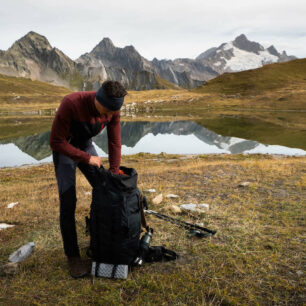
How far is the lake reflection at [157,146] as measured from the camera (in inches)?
1126

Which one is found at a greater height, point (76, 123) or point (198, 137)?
point (76, 123)

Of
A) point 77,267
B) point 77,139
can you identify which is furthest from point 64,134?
point 77,267

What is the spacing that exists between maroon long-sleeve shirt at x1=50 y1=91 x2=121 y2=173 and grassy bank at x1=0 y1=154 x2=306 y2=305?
2.30 meters

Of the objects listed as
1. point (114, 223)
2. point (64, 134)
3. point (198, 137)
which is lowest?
point (198, 137)

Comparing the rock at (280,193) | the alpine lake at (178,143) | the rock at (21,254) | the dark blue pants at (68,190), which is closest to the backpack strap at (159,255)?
the dark blue pants at (68,190)

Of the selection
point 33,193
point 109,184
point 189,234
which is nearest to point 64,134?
point 109,184

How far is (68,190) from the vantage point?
4.97m

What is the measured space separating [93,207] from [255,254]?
10.9ft

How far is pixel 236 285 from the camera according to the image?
4.41 meters

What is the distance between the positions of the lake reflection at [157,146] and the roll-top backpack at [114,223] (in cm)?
2357

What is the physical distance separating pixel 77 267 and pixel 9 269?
1328 millimetres

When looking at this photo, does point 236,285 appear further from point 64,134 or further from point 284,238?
point 64,134

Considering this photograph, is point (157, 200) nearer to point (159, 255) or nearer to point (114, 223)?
point (159, 255)

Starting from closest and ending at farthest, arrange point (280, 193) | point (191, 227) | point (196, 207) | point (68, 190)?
1. point (68, 190)
2. point (191, 227)
3. point (196, 207)
4. point (280, 193)
